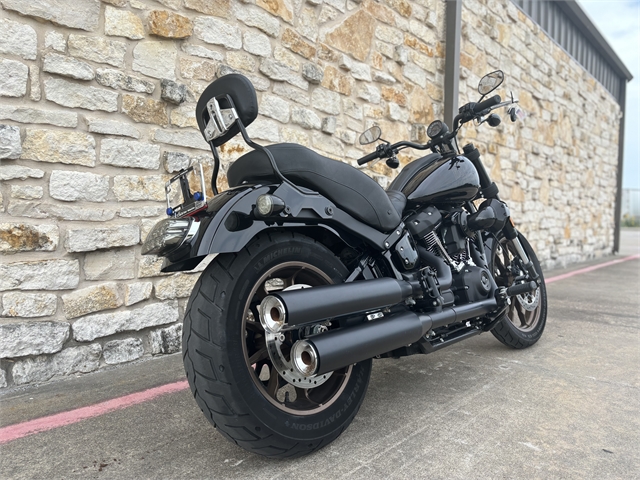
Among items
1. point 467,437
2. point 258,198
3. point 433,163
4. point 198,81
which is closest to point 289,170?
point 258,198

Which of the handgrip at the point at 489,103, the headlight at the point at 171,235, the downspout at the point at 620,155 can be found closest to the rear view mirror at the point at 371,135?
the handgrip at the point at 489,103

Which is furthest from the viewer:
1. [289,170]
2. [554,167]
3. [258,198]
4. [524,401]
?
[554,167]

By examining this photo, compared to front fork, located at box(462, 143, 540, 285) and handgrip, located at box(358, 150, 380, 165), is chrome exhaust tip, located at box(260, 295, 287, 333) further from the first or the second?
front fork, located at box(462, 143, 540, 285)

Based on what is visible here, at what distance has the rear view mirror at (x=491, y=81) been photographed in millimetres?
2477

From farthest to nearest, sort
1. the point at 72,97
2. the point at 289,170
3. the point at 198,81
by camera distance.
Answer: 1. the point at 198,81
2. the point at 72,97
3. the point at 289,170

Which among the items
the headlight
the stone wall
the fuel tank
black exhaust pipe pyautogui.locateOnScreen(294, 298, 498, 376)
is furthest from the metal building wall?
the headlight

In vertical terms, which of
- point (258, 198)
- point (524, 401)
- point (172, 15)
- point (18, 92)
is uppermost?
point (172, 15)

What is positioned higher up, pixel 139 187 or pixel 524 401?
pixel 139 187

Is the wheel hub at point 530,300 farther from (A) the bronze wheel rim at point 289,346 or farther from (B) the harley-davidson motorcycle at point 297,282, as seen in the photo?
(A) the bronze wheel rim at point 289,346

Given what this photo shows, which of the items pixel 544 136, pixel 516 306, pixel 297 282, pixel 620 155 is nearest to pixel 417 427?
pixel 297 282

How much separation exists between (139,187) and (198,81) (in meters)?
0.88

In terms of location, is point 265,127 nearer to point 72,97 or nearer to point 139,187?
point 139,187

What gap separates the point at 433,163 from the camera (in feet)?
8.45

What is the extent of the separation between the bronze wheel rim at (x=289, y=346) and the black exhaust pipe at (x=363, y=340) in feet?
0.61
